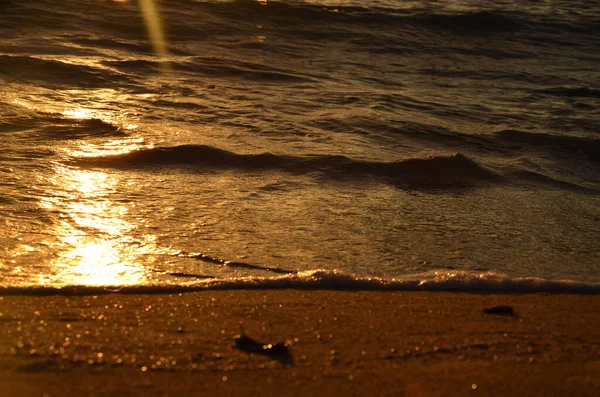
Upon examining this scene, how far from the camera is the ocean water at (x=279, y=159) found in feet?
12.4

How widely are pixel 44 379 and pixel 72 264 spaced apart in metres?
1.13

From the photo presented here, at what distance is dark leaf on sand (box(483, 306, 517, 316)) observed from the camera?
3256 millimetres

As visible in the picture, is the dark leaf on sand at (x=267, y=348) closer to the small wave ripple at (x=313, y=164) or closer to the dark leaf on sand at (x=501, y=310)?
the dark leaf on sand at (x=501, y=310)

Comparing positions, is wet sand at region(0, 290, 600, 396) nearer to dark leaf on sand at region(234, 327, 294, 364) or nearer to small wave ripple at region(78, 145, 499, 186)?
dark leaf on sand at region(234, 327, 294, 364)

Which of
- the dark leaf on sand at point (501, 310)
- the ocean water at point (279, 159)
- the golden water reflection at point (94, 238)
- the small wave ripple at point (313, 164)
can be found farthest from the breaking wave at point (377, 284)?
the small wave ripple at point (313, 164)

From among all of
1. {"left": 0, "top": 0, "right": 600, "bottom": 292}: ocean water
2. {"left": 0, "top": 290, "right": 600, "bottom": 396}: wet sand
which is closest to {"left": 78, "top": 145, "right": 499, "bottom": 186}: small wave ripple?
{"left": 0, "top": 0, "right": 600, "bottom": 292}: ocean water

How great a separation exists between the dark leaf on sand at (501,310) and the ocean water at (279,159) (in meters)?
0.33

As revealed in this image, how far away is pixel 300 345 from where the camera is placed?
284cm

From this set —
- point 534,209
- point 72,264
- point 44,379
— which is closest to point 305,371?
point 44,379

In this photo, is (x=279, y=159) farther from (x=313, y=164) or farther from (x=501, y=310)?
(x=501, y=310)

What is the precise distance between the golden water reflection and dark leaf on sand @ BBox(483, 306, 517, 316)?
142cm

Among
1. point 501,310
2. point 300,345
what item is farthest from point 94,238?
point 501,310

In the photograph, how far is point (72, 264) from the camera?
3.57 meters

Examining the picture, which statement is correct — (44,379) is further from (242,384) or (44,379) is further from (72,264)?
(72,264)
